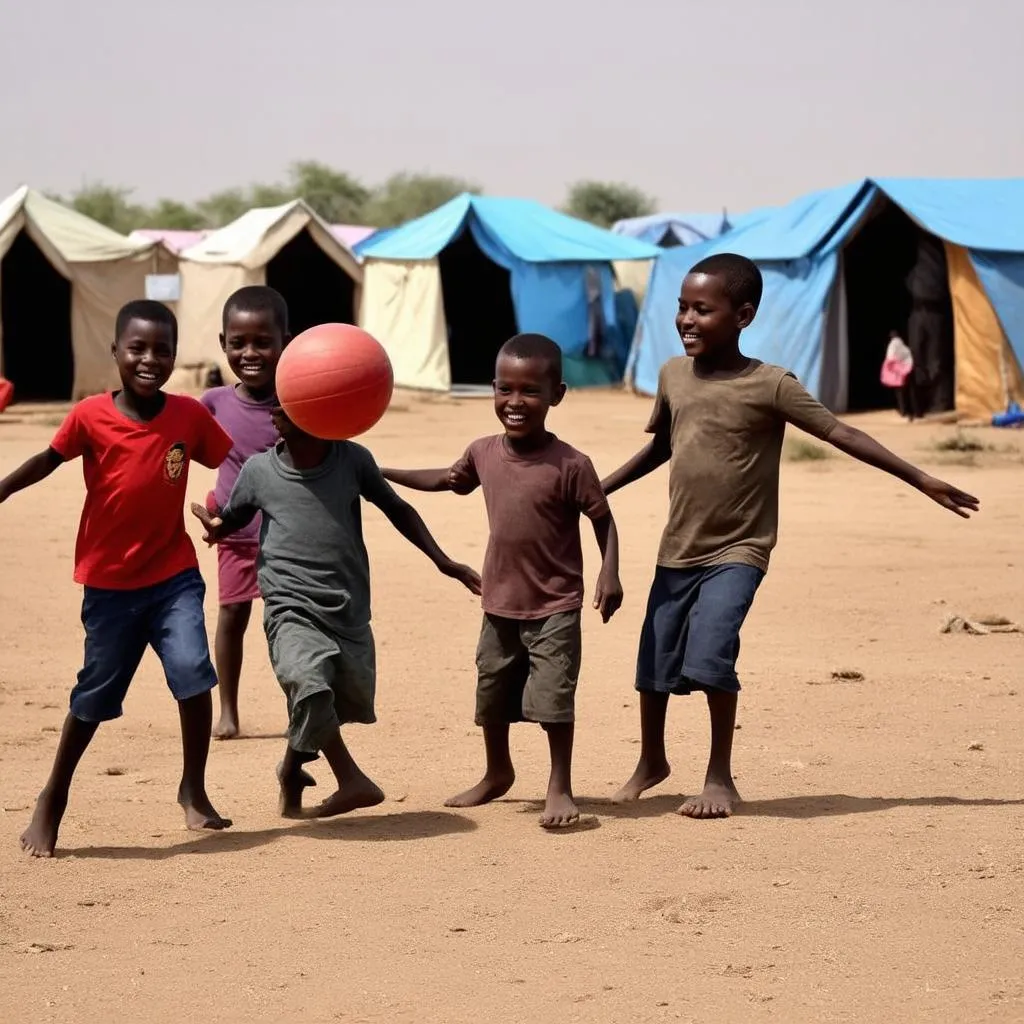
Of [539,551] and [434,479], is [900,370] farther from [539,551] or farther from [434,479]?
[539,551]

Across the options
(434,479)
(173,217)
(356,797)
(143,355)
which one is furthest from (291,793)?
(173,217)

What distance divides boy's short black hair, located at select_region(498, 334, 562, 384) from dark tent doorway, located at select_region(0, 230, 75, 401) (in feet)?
73.2

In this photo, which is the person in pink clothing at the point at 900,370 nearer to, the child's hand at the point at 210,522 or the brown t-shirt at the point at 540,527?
the brown t-shirt at the point at 540,527

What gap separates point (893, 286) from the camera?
2478 cm

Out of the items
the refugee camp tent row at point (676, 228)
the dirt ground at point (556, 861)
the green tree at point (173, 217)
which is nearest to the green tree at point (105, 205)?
the green tree at point (173, 217)

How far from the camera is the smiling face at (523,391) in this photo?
16.7ft

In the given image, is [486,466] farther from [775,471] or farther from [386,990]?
[386,990]

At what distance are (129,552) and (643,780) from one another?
1674 mm

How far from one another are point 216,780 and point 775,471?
203 centimetres

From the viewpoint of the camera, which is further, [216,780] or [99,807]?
[216,780]

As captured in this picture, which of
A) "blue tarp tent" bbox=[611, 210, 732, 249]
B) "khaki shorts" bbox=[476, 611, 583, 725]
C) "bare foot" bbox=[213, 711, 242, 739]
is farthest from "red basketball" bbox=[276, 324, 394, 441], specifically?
"blue tarp tent" bbox=[611, 210, 732, 249]

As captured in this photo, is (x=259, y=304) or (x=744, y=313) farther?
(x=259, y=304)

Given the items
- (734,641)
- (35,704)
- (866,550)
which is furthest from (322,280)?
(734,641)

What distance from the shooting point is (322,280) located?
2891cm
